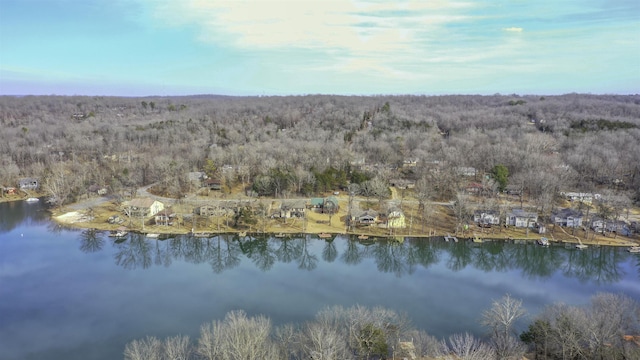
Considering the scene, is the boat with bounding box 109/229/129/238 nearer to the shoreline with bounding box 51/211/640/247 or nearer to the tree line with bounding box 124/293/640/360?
the shoreline with bounding box 51/211/640/247

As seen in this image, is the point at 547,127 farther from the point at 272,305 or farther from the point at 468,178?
the point at 272,305

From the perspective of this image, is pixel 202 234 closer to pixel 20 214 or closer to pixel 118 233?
pixel 118 233

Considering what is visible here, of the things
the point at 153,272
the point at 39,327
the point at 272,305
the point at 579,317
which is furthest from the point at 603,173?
the point at 39,327

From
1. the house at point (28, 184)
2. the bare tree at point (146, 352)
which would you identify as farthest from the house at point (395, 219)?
the house at point (28, 184)

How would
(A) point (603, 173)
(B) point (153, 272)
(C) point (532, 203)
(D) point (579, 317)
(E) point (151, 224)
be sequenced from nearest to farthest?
1. (D) point (579, 317)
2. (B) point (153, 272)
3. (E) point (151, 224)
4. (C) point (532, 203)
5. (A) point (603, 173)

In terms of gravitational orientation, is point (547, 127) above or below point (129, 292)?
above

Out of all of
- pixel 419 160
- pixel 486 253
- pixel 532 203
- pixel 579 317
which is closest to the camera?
pixel 579 317

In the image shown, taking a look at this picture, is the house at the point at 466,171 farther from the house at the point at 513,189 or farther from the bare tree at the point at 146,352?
the bare tree at the point at 146,352
